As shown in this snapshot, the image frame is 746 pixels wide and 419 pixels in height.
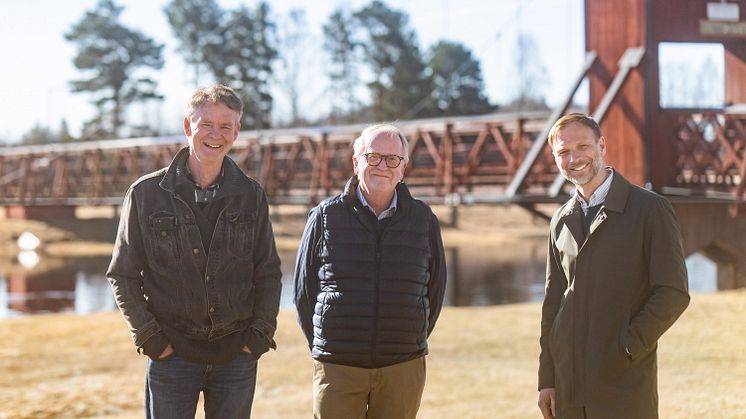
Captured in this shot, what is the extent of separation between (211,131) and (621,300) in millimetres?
A: 1523

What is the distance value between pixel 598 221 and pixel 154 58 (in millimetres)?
41145

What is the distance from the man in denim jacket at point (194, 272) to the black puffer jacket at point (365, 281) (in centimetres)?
25

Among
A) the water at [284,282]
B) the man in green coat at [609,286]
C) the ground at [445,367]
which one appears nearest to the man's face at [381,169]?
the man in green coat at [609,286]

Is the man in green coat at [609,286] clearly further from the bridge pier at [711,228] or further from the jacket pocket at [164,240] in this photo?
the bridge pier at [711,228]

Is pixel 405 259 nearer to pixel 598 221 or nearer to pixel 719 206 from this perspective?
pixel 598 221

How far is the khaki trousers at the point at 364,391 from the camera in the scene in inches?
126

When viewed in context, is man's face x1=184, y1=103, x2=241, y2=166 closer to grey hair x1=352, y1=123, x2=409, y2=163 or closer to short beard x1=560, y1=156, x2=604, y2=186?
→ grey hair x1=352, y1=123, x2=409, y2=163

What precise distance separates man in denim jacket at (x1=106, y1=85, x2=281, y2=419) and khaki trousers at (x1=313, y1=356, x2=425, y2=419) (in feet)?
0.91

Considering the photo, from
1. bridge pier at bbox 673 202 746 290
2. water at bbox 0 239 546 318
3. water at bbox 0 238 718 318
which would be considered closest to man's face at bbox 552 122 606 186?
bridge pier at bbox 673 202 746 290

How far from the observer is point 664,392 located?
23.0 feet

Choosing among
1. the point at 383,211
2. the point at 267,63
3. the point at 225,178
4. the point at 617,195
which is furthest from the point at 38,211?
the point at 617,195

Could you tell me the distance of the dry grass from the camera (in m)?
7.02

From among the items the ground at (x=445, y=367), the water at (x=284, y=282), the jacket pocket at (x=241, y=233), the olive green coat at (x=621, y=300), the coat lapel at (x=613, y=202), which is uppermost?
the coat lapel at (x=613, y=202)

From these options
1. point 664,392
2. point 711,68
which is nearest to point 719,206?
point 664,392
